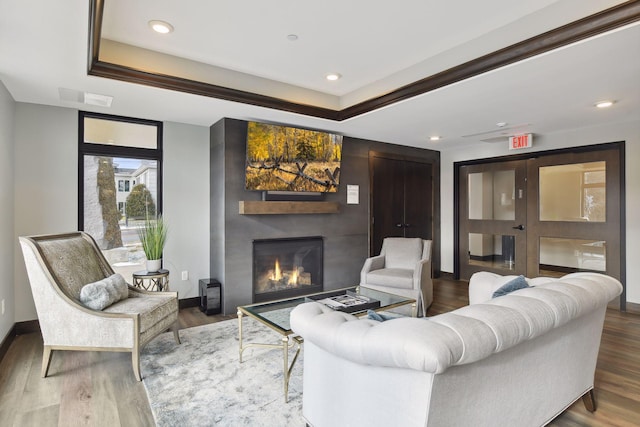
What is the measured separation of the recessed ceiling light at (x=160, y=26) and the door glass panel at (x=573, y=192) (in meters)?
5.06

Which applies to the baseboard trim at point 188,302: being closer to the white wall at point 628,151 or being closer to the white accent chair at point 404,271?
the white accent chair at point 404,271

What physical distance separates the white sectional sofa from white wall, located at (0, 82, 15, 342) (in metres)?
2.93

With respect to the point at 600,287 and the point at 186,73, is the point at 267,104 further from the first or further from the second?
the point at 600,287

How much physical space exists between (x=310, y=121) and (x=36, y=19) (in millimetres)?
2704

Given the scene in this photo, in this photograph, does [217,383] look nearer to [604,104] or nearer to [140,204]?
[140,204]

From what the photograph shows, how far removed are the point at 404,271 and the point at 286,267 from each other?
1505 mm

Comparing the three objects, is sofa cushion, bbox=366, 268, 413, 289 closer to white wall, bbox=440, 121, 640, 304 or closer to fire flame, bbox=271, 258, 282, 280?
fire flame, bbox=271, 258, 282, 280

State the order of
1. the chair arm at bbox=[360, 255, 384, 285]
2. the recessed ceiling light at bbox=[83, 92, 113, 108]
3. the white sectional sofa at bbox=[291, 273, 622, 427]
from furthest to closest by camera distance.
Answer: the chair arm at bbox=[360, 255, 384, 285] → the recessed ceiling light at bbox=[83, 92, 113, 108] → the white sectional sofa at bbox=[291, 273, 622, 427]

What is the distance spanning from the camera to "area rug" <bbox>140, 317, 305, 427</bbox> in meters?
2.08

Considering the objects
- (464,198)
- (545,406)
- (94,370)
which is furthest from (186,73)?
(464,198)

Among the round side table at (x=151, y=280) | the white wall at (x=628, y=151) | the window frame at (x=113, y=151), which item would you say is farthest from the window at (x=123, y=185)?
the white wall at (x=628, y=151)

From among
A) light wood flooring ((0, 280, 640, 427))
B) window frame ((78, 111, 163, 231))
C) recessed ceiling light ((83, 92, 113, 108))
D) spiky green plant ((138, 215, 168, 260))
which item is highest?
recessed ceiling light ((83, 92, 113, 108))

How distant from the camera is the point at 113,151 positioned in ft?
13.0

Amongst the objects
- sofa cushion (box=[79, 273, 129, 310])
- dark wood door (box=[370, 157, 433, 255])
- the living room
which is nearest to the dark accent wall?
the living room
